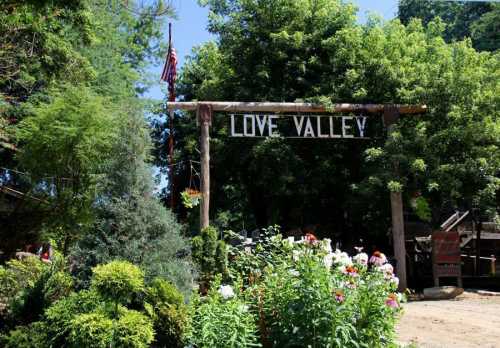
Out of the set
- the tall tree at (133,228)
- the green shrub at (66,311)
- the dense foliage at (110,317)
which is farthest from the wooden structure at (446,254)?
the green shrub at (66,311)

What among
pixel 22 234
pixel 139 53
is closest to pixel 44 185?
pixel 22 234

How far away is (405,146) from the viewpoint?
40.1 ft

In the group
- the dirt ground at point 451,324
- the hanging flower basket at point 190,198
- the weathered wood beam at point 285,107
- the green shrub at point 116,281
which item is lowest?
the dirt ground at point 451,324

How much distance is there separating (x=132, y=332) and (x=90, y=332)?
37cm

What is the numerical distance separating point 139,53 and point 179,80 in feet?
9.12

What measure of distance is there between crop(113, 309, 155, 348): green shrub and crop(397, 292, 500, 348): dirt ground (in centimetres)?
292

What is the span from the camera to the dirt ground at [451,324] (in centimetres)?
648

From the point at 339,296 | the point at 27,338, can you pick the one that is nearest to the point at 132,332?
the point at 27,338

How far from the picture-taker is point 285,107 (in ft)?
39.9

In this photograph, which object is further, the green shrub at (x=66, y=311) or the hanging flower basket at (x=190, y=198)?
the hanging flower basket at (x=190, y=198)

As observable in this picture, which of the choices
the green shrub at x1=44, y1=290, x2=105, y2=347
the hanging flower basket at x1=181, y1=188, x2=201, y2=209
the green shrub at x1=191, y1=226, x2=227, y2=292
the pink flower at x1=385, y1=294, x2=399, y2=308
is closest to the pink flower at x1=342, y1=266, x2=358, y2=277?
the pink flower at x1=385, y1=294, x2=399, y2=308

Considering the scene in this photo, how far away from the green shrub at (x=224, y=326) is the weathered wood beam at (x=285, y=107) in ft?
25.2

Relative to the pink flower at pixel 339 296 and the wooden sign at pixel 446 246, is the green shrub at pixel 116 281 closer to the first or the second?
the pink flower at pixel 339 296

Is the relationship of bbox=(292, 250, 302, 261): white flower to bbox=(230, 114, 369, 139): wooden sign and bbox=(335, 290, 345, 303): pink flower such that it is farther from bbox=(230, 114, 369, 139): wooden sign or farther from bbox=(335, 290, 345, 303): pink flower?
bbox=(230, 114, 369, 139): wooden sign
